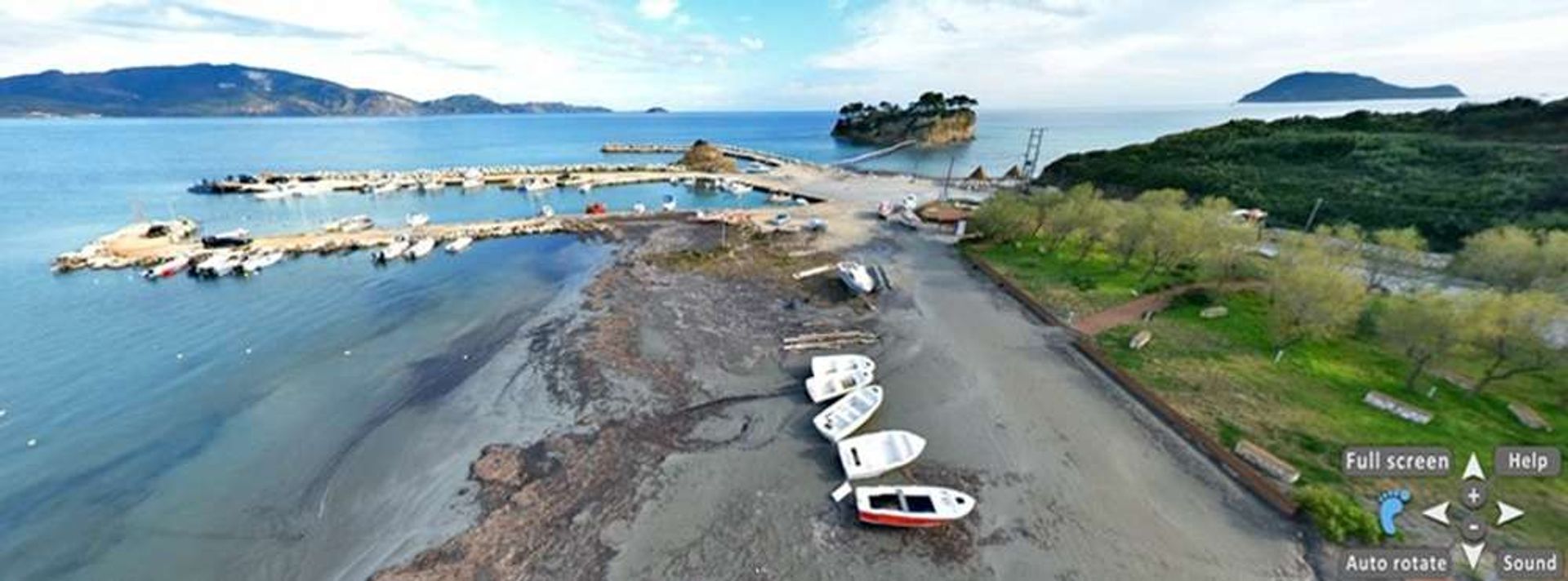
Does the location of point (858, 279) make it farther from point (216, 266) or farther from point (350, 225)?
point (350, 225)

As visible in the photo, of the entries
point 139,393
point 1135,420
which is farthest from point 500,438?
point 1135,420

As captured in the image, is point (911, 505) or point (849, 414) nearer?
point (911, 505)

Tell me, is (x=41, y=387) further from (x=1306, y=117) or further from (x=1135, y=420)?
(x=1306, y=117)

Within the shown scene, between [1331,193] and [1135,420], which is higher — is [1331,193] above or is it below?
above

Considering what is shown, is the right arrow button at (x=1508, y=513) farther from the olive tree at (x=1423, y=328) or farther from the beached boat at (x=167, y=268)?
the beached boat at (x=167, y=268)

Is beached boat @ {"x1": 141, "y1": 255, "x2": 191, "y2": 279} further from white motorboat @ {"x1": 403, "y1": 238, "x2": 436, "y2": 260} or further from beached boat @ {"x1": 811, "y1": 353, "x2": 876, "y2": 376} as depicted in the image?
beached boat @ {"x1": 811, "y1": 353, "x2": 876, "y2": 376}

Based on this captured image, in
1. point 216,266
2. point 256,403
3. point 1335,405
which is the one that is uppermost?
point 216,266

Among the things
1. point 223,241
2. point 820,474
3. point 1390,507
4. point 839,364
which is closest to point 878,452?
point 820,474
